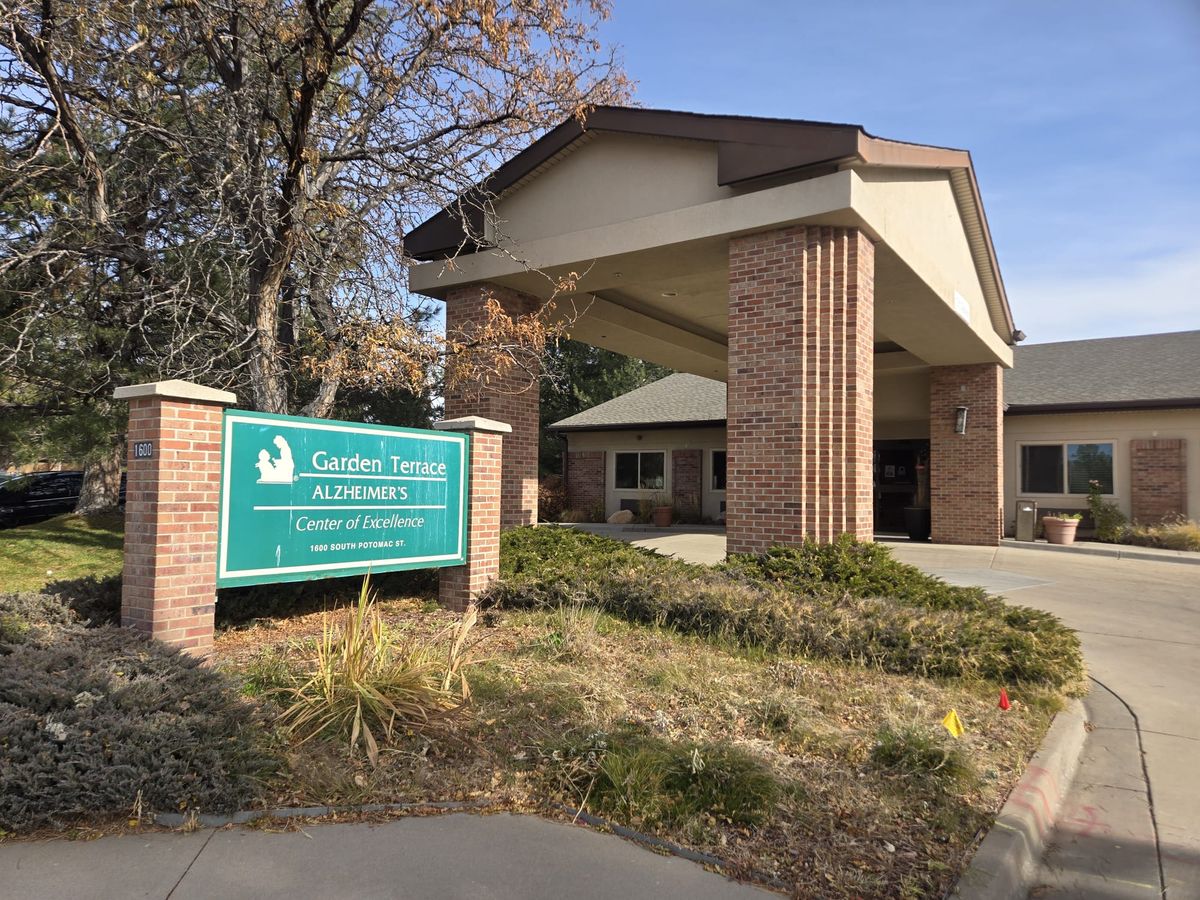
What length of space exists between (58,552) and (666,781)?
1231 cm

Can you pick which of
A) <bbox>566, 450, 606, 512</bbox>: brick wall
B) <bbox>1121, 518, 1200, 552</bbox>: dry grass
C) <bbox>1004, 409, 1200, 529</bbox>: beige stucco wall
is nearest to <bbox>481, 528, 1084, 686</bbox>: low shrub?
<bbox>1121, 518, 1200, 552</bbox>: dry grass

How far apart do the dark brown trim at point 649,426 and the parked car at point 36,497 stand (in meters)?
13.7

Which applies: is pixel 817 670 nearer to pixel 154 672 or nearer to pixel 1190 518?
pixel 154 672

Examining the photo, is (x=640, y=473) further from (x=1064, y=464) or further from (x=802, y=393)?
(x=802, y=393)

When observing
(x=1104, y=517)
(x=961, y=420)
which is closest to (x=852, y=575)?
(x=961, y=420)

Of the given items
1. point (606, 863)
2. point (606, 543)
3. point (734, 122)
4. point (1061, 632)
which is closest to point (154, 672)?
point (606, 863)

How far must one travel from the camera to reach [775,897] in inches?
114

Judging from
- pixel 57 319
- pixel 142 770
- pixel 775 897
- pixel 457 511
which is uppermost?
pixel 57 319

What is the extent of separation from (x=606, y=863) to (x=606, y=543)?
6271mm

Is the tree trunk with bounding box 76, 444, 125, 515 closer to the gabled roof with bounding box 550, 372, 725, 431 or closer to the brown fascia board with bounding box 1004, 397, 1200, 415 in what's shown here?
the gabled roof with bounding box 550, 372, 725, 431

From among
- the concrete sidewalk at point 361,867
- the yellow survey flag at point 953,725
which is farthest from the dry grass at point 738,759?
the concrete sidewalk at point 361,867

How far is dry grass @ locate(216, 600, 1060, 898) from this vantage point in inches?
129

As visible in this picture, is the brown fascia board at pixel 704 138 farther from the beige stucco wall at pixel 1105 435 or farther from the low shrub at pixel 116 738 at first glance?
the beige stucco wall at pixel 1105 435

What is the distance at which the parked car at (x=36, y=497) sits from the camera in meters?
18.9
